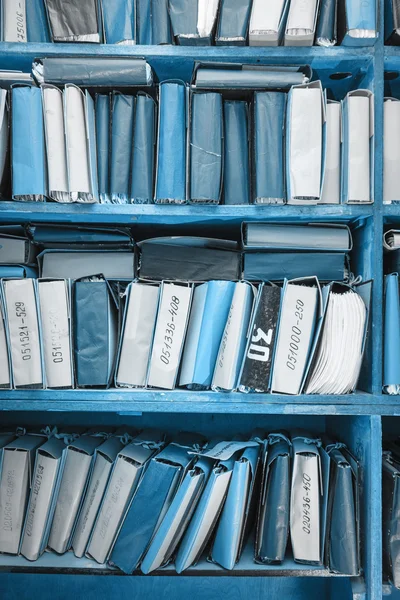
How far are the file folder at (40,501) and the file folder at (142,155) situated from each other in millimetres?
666

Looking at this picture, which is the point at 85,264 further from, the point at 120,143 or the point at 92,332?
the point at 120,143

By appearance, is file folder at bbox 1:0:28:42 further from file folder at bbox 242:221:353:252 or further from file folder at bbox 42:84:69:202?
file folder at bbox 242:221:353:252

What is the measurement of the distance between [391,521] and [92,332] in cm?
84

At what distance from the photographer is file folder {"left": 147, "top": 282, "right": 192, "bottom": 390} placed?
3.84 feet

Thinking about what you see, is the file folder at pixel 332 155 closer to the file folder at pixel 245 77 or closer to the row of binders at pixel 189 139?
the row of binders at pixel 189 139

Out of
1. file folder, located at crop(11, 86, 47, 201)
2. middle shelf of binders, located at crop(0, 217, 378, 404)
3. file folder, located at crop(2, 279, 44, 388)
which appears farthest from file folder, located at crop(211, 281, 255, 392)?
file folder, located at crop(11, 86, 47, 201)

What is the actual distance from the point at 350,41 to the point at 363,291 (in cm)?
59

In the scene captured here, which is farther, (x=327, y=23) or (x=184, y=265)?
(x=184, y=265)

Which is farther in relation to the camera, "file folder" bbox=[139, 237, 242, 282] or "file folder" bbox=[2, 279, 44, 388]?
"file folder" bbox=[139, 237, 242, 282]

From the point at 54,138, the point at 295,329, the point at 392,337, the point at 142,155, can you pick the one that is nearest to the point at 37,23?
the point at 54,138

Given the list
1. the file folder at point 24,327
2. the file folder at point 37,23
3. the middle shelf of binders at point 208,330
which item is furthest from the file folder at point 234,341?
the file folder at point 37,23

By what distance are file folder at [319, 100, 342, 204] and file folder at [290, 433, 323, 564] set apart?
24.5 inches

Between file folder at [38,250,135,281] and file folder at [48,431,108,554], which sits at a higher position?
file folder at [38,250,135,281]

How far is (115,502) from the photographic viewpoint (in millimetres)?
1194
